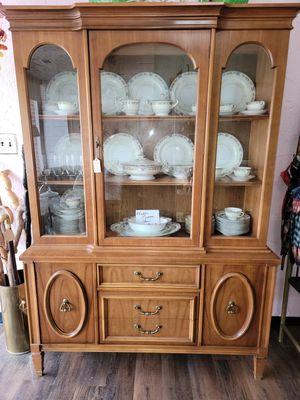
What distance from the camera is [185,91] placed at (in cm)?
135

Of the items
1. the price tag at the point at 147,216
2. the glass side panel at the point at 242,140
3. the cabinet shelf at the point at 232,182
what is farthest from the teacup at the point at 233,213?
the price tag at the point at 147,216

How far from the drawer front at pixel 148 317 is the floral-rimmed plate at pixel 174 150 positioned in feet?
2.26

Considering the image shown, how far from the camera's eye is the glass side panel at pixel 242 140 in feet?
4.20

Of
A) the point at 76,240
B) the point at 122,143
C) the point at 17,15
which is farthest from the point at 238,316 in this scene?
the point at 17,15

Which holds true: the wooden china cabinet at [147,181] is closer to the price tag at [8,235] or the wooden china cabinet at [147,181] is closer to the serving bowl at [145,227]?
the serving bowl at [145,227]

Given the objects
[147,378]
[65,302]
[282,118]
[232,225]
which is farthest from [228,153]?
[147,378]

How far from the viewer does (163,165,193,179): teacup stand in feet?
4.48

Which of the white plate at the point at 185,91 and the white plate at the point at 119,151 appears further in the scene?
the white plate at the point at 119,151

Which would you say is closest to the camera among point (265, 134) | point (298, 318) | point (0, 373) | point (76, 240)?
point (265, 134)

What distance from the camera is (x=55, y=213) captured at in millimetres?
1479

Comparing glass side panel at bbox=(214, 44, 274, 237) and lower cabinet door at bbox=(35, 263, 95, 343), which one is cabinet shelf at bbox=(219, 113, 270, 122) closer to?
glass side panel at bbox=(214, 44, 274, 237)

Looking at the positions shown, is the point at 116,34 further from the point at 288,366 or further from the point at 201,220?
the point at 288,366

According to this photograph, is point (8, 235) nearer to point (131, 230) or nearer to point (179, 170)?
point (131, 230)

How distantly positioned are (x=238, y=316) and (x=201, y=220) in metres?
0.54
